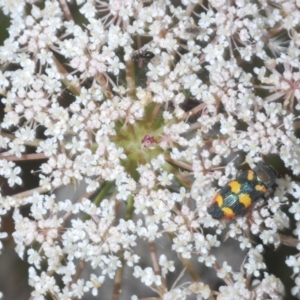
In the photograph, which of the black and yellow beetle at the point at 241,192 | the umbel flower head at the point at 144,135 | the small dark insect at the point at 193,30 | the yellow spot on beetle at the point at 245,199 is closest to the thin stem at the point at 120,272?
the umbel flower head at the point at 144,135

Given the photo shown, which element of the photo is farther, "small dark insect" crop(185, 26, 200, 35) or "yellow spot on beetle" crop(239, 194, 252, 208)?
"small dark insect" crop(185, 26, 200, 35)

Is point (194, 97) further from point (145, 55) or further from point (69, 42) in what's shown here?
point (69, 42)

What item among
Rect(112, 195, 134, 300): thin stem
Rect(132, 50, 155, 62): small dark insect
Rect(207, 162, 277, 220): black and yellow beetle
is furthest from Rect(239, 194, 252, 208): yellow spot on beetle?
Rect(132, 50, 155, 62): small dark insect

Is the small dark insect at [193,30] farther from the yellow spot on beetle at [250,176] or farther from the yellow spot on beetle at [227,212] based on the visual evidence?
the yellow spot on beetle at [227,212]

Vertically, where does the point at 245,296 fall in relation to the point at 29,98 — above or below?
below

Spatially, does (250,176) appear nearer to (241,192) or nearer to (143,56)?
(241,192)

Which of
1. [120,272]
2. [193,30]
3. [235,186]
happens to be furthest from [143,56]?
[120,272]

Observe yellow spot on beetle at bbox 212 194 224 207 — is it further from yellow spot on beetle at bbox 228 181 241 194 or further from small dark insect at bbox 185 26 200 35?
small dark insect at bbox 185 26 200 35

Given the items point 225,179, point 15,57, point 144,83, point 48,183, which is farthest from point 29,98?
point 225,179
